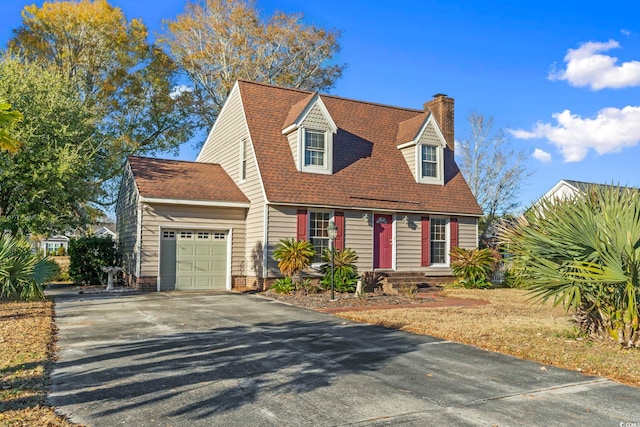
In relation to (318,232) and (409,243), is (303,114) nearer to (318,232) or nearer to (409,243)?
(318,232)

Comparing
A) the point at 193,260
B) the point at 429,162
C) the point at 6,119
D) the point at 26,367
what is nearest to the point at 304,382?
the point at 26,367

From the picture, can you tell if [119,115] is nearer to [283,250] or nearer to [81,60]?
[81,60]

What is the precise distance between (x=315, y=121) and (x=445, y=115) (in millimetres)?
7731

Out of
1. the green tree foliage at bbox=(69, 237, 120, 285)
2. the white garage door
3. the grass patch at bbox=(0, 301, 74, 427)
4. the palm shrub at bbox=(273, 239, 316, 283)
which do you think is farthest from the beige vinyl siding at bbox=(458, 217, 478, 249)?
the grass patch at bbox=(0, 301, 74, 427)

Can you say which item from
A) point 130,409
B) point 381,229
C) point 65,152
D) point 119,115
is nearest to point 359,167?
point 381,229

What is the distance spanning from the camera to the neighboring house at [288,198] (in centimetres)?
1795

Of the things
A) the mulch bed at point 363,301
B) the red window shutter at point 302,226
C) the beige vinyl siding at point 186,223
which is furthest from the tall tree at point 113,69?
the mulch bed at point 363,301

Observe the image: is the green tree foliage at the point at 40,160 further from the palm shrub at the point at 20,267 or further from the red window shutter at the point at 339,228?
the red window shutter at the point at 339,228

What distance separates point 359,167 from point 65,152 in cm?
1104

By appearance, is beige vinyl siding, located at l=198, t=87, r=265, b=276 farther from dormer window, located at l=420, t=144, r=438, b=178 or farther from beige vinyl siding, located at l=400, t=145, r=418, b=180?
dormer window, located at l=420, t=144, r=438, b=178

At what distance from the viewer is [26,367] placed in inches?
267

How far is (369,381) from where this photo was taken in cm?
647

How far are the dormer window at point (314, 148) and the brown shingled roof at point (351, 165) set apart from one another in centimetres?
57

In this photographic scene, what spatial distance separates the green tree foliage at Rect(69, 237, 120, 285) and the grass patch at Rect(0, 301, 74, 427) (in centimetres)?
856
